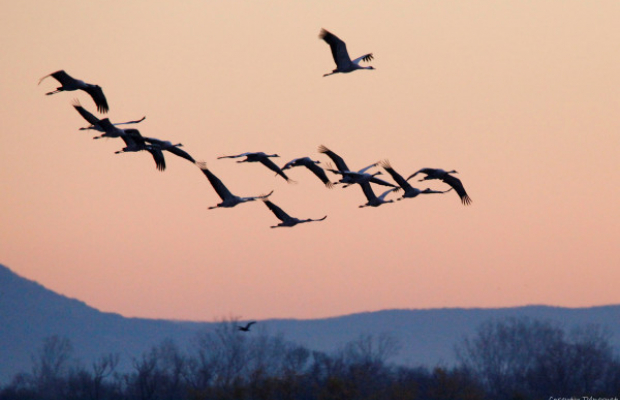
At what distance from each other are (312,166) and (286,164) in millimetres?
3196

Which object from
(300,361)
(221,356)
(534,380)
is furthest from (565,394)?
(221,356)

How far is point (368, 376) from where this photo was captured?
80.1 m

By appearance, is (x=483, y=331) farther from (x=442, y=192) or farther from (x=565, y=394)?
(x=442, y=192)

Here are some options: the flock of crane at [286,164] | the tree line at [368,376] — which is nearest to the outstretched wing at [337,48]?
the flock of crane at [286,164]

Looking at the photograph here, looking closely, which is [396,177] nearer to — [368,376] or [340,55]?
[340,55]

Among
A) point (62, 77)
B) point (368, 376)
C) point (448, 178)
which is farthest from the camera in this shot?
point (368, 376)

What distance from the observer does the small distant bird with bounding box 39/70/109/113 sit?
32875mm

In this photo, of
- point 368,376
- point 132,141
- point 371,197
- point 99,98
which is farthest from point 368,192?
point 368,376

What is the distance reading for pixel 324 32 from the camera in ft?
116

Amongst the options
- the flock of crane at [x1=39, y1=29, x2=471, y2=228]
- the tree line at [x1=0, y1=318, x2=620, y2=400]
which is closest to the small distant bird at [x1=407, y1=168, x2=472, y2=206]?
the flock of crane at [x1=39, y1=29, x2=471, y2=228]

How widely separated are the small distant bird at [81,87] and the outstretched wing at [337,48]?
6514 mm

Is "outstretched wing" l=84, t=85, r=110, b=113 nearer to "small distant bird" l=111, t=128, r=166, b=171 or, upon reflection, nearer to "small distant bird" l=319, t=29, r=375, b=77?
"small distant bird" l=111, t=128, r=166, b=171

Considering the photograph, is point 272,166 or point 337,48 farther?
point 272,166

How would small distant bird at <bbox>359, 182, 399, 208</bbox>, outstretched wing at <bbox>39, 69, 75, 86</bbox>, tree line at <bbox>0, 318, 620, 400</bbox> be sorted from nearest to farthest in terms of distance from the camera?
outstretched wing at <bbox>39, 69, 75, 86</bbox> → small distant bird at <bbox>359, 182, 399, 208</bbox> → tree line at <bbox>0, 318, 620, 400</bbox>
